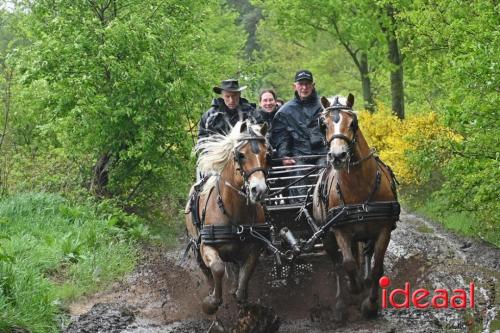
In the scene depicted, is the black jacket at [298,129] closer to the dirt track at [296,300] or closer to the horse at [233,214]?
the dirt track at [296,300]

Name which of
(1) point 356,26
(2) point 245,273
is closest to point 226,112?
(2) point 245,273

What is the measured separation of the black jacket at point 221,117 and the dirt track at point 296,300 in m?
1.78

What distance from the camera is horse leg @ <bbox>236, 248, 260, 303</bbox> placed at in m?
7.71

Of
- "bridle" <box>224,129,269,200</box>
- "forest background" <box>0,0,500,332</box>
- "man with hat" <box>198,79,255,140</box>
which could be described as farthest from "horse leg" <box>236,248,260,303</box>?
"man with hat" <box>198,79,255,140</box>

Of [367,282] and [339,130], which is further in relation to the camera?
[367,282]

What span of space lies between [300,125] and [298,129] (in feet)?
0.22

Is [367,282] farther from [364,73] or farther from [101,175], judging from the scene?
[364,73]

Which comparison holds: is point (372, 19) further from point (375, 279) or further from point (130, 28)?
point (375, 279)

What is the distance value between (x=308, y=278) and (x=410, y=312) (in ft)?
5.00

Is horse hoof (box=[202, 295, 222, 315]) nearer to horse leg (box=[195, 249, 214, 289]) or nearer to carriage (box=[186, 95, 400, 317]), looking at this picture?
carriage (box=[186, 95, 400, 317])

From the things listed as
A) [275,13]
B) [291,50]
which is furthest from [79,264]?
[291,50]

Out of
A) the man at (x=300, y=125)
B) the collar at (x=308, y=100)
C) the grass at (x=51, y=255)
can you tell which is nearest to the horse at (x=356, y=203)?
the man at (x=300, y=125)

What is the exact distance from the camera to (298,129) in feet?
31.9

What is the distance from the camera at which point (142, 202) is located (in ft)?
50.5
